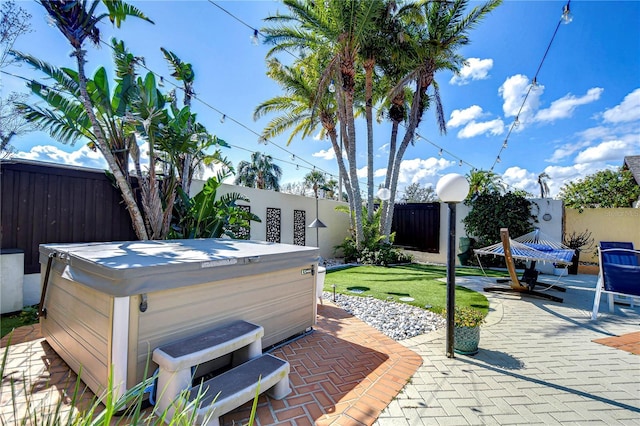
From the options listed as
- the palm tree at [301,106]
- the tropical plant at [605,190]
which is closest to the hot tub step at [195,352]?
the palm tree at [301,106]

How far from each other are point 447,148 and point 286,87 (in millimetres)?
8773

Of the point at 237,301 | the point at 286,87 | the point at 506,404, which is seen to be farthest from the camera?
the point at 286,87

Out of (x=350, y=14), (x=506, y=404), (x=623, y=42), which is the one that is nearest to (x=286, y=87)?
(x=350, y=14)

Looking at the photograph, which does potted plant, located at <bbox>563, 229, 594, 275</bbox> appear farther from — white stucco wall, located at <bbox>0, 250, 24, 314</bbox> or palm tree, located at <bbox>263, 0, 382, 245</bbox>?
white stucco wall, located at <bbox>0, 250, 24, 314</bbox>

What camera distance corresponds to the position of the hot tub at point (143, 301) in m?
2.31

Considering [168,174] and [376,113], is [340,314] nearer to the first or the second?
[168,174]

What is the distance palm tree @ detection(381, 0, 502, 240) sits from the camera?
401 inches

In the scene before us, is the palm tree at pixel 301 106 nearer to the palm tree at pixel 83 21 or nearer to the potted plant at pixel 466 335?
the palm tree at pixel 83 21

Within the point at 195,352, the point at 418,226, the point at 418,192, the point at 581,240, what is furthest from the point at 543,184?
the point at 195,352

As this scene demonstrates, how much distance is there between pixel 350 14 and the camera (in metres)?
9.30

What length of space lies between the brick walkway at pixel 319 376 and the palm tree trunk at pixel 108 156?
2.28 meters

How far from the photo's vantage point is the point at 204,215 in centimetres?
661

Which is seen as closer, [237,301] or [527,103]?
[237,301]

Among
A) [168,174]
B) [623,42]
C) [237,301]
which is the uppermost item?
[623,42]
